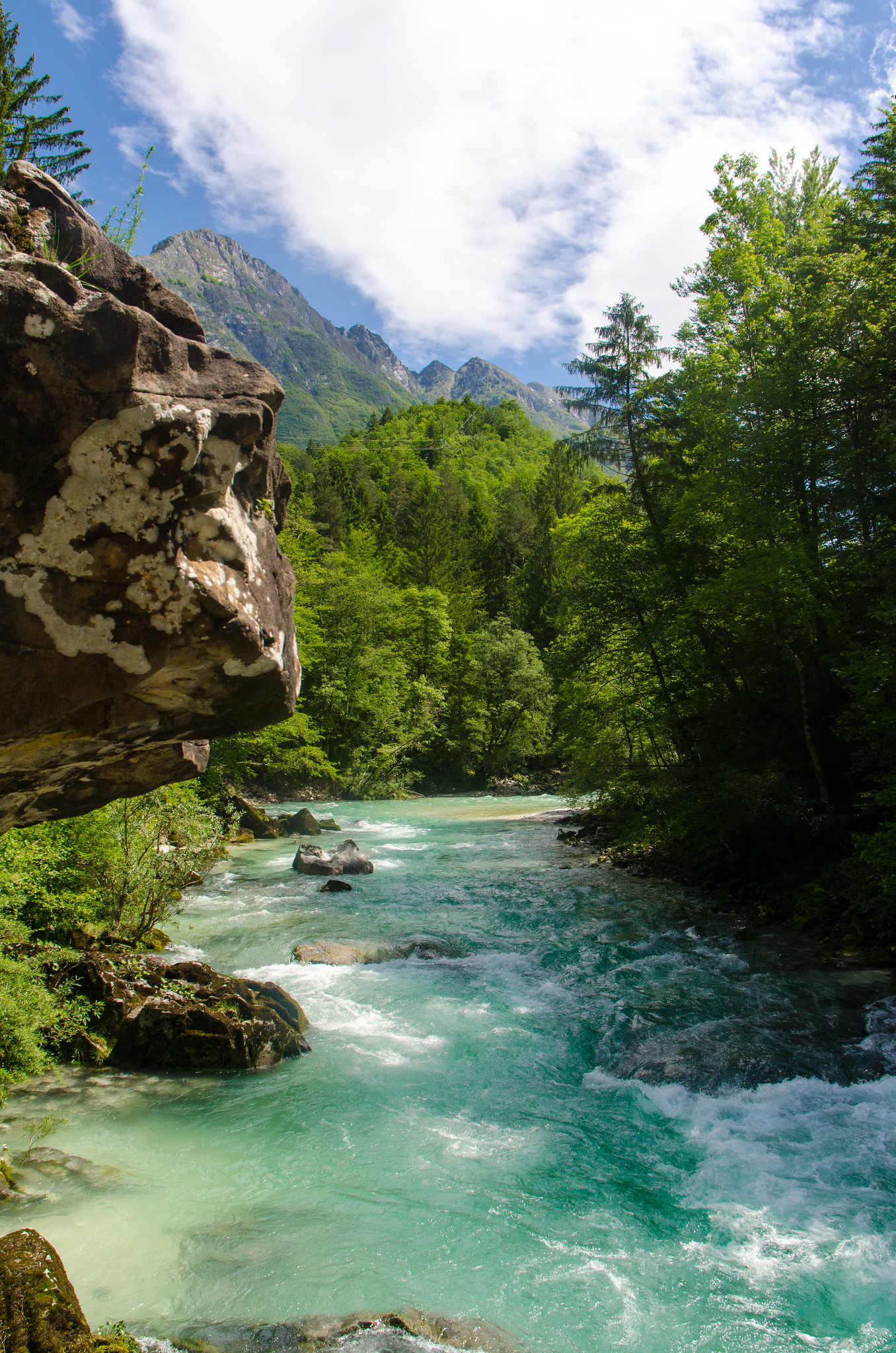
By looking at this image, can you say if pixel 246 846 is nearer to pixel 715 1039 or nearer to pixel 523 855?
pixel 523 855

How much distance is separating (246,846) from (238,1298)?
17.5 meters

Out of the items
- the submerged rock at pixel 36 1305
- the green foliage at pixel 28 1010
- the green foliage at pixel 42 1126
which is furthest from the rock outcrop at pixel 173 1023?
the submerged rock at pixel 36 1305

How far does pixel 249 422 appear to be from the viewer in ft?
12.0

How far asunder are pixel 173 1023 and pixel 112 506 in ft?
22.6

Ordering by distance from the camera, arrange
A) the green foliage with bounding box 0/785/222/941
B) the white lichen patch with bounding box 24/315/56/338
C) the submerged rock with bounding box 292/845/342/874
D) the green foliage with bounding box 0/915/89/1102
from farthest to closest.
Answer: the submerged rock with bounding box 292/845/342/874 < the green foliage with bounding box 0/785/222/941 < the green foliage with bounding box 0/915/89/1102 < the white lichen patch with bounding box 24/315/56/338

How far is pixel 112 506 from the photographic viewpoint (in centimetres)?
323

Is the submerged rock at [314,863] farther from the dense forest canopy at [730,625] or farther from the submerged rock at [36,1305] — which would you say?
the submerged rock at [36,1305]

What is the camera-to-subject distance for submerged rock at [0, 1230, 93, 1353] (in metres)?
3.33

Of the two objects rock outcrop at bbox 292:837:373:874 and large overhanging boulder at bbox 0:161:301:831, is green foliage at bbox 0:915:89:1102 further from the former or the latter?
rock outcrop at bbox 292:837:373:874

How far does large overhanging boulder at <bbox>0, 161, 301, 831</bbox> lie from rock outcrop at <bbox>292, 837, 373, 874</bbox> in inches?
550

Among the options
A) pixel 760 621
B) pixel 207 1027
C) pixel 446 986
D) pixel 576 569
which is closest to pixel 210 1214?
pixel 207 1027

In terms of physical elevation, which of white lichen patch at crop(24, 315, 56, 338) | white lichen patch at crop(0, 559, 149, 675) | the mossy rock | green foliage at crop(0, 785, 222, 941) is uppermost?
white lichen patch at crop(24, 315, 56, 338)

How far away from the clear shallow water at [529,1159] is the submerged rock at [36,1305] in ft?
3.51

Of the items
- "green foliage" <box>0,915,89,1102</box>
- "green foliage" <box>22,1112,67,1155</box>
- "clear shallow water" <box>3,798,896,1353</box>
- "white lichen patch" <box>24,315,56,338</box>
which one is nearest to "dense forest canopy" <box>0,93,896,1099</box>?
"green foliage" <box>0,915,89,1102</box>
